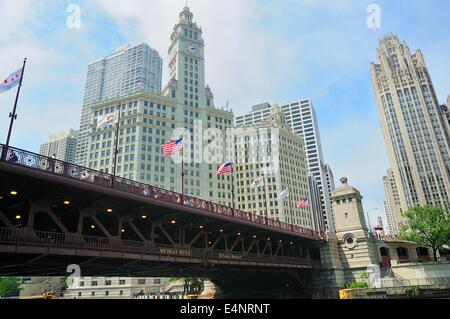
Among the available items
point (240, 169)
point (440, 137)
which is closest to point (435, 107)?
point (440, 137)

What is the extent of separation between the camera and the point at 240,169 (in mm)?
141750

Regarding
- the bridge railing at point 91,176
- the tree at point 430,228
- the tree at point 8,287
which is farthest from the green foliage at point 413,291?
the tree at point 8,287

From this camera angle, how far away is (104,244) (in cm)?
2328

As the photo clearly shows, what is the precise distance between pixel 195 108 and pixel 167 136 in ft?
53.8

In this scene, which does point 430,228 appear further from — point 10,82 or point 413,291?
point 10,82

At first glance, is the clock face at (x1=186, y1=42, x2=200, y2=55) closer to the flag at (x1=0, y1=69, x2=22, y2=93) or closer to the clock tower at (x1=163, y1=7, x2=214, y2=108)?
the clock tower at (x1=163, y1=7, x2=214, y2=108)

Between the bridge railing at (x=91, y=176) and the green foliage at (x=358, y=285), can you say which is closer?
the bridge railing at (x=91, y=176)

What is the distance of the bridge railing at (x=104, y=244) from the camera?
18750 mm

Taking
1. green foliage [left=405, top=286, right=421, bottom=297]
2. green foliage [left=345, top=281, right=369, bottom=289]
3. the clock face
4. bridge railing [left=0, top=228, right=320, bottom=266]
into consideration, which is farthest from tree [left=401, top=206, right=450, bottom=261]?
the clock face

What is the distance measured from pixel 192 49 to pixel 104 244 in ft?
379

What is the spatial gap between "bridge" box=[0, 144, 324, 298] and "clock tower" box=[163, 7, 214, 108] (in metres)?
88.4

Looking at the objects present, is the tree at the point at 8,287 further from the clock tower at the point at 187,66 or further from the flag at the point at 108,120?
the flag at the point at 108,120

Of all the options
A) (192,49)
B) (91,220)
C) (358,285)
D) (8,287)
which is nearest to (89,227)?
(91,220)
